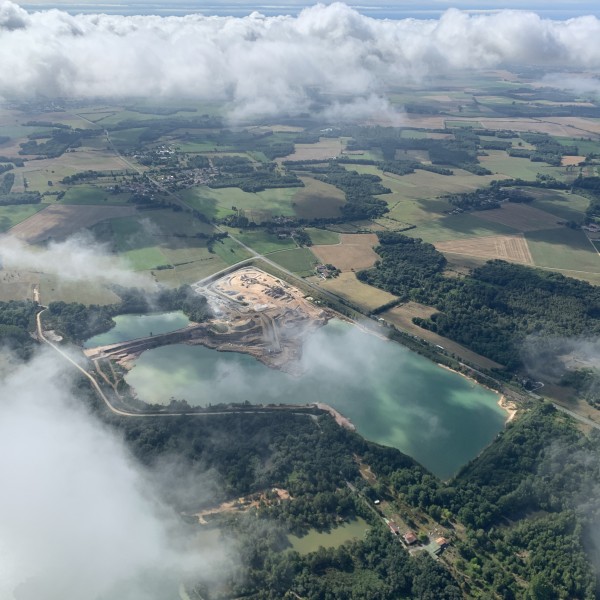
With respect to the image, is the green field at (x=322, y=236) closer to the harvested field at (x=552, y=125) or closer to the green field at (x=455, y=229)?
the green field at (x=455, y=229)

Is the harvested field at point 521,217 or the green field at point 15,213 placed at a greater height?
the harvested field at point 521,217

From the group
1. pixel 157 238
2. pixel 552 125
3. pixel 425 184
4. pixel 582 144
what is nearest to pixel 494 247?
pixel 425 184

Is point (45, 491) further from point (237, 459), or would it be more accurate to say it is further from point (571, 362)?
point (571, 362)

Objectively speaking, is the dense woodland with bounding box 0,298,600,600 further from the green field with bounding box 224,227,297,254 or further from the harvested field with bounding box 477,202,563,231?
the harvested field with bounding box 477,202,563,231

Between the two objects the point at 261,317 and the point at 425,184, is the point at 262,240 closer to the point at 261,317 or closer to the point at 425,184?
the point at 261,317

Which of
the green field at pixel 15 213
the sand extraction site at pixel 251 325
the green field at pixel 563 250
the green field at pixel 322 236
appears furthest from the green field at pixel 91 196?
the green field at pixel 563 250

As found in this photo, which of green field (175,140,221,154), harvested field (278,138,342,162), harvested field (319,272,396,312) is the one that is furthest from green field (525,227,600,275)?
green field (175,140,221,154)
